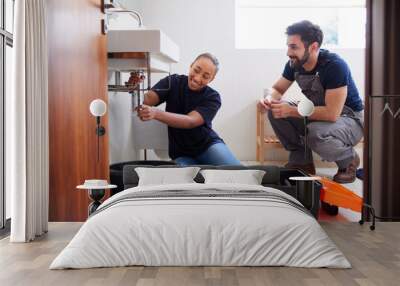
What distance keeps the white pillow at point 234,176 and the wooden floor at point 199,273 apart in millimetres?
1354

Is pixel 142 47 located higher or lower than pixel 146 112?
higher

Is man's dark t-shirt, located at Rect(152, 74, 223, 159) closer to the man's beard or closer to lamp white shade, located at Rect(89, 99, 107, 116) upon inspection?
lamp white shade, located at Rect(89, 99, 107, 116)

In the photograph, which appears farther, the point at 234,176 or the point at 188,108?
the point at 188,108

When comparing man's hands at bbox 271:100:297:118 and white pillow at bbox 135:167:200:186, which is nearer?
white pillow at bbox 135:167:200:186

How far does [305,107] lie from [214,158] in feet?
3.31

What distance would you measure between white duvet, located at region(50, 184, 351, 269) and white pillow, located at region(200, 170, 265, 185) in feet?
5.35

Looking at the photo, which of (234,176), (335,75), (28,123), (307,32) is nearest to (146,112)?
(234,176)

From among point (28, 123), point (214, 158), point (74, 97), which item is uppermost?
point (74, 97)

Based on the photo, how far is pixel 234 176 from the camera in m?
6.21

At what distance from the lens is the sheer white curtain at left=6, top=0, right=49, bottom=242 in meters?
5.34

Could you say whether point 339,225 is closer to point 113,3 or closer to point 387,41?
point 387,41

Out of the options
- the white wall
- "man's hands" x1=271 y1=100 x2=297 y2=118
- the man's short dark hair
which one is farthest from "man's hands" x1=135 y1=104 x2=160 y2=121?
the man's short dark hair

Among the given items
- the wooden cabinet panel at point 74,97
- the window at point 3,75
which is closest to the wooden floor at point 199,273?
the window at point 3,75

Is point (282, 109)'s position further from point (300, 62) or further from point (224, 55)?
point (224, 55)
